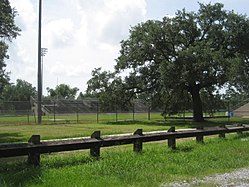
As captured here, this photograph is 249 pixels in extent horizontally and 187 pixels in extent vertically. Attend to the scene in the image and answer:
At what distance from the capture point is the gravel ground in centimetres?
749

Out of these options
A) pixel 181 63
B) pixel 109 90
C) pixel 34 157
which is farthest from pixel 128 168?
pixel 109 90

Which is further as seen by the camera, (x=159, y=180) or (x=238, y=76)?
(x=238, y=76)

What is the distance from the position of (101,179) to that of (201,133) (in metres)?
7.68

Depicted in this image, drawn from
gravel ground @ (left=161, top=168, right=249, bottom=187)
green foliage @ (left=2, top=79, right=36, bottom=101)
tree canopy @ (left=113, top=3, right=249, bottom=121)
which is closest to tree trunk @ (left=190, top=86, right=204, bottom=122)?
tree canopy @ (left=113, top=3, right=249, bottom=121)

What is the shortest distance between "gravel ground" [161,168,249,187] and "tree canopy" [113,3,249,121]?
24.2m

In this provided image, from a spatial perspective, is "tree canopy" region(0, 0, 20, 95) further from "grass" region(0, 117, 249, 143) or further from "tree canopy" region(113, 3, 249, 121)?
"tree canopy" region(113, 3, 249, 121)

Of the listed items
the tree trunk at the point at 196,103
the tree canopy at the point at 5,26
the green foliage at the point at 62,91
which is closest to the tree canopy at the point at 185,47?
the tree trunk at the point at 196,103

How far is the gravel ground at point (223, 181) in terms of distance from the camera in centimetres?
749

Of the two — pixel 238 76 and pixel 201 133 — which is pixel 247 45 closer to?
pixel 238 76

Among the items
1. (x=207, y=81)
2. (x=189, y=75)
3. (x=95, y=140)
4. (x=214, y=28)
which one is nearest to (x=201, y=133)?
(x=95, y=140)

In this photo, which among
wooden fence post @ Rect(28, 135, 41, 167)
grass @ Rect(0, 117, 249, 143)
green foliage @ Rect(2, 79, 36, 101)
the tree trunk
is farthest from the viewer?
green foliage @ Rect(2, 79, 36, 101)

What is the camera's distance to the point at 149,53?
3541cm

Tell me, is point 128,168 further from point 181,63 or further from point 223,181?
point 181,63

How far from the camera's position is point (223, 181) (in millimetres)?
7871
